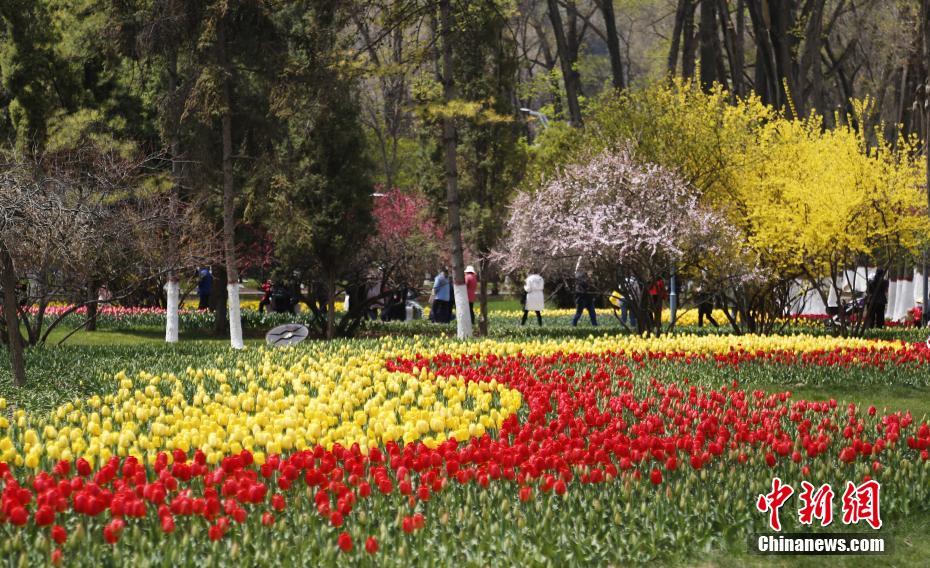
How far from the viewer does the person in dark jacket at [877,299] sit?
1992 cm

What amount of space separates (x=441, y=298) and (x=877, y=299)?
31.7 ft

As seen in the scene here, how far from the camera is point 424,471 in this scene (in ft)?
22.0

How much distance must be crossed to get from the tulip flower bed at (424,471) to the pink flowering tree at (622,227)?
7.21 m

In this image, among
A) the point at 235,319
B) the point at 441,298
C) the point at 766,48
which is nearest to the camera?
the point at 235,319

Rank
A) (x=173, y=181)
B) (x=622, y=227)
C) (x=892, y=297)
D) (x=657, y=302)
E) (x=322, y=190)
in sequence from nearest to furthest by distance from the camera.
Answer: (x=622, y=227) → (x=657, y=302) → (x=173, y=181) → (x=322, y=190) → (x=892, y=297)

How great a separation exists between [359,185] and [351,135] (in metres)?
1.00

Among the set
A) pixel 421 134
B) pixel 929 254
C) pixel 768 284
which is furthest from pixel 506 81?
pixel 929 254

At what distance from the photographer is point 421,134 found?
3347cm

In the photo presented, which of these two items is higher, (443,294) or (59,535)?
(443,294)

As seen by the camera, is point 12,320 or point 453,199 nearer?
point 12,320

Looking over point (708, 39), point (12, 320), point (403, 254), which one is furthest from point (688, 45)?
point (12, 320)

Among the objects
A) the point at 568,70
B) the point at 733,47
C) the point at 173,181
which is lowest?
the point at 173,181

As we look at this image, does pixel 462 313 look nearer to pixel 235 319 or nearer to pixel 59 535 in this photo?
pixel 235 319

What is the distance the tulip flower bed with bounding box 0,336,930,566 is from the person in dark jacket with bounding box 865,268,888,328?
1017 cm
